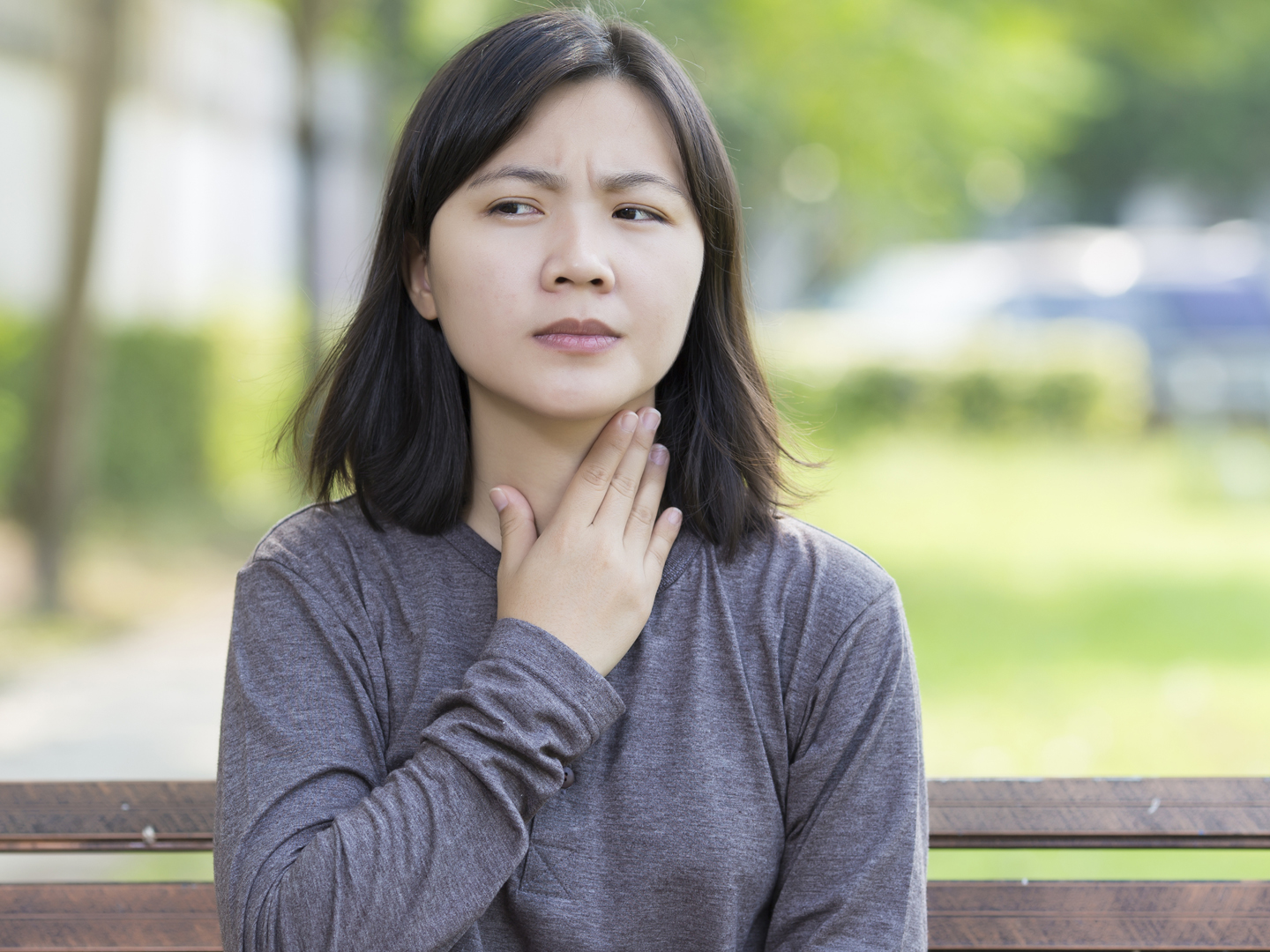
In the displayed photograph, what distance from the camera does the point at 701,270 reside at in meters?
1.75

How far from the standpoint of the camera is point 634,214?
164 cm

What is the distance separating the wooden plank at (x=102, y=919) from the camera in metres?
2.07

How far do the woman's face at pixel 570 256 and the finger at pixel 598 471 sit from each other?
Result: 7 cm

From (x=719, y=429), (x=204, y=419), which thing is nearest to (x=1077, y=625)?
(x=719, y=429)

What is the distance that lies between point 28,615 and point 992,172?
18.0m

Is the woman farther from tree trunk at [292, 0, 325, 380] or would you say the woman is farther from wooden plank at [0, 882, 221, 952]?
tree trunk at [292, 0, 325, 380]

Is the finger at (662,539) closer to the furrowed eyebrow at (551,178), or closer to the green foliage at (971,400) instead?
the furrowed eyebrow at (551,178)

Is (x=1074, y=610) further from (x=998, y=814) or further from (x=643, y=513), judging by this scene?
(x=643, y=513)

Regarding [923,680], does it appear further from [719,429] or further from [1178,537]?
[719,429]

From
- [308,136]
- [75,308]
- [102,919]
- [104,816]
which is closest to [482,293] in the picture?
[104,816]

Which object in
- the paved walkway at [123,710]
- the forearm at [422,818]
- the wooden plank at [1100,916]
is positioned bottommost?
the paved walkway at [123,710]

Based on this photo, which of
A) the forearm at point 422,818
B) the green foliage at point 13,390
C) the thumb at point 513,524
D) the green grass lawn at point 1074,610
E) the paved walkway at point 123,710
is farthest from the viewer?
the green foliage at point 13,390

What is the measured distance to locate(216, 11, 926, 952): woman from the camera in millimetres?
1485

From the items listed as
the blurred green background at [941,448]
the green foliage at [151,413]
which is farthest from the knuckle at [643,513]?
the green foliage at [151,413]
